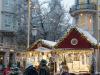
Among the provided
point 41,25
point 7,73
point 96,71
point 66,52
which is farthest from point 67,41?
point 41,25

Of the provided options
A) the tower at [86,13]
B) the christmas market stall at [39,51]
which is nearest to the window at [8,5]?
the tower at [86,13]

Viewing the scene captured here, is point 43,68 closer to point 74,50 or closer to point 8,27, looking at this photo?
point 74,50

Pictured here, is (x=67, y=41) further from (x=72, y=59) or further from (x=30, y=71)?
(x=30, y=71)

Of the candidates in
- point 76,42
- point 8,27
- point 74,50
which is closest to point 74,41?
point 76,42

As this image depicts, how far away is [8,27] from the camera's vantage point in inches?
2478

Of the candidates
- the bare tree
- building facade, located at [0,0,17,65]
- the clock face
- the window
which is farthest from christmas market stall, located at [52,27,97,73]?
the window

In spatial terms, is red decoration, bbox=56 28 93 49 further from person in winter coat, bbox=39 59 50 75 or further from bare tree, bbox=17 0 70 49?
bare tree, bbox=17 0 70 49

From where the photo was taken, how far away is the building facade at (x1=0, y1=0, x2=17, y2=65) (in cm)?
6070

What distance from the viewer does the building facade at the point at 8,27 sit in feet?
199

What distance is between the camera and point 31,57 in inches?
1350

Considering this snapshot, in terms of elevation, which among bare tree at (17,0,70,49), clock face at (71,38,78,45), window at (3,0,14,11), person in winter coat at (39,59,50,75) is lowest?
person in winter coat at (39,59,50,75)

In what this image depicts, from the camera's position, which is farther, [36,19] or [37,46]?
[36,19]

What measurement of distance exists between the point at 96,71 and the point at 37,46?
21.2 feet

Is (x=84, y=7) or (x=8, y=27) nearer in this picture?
(x=84, y=7)
